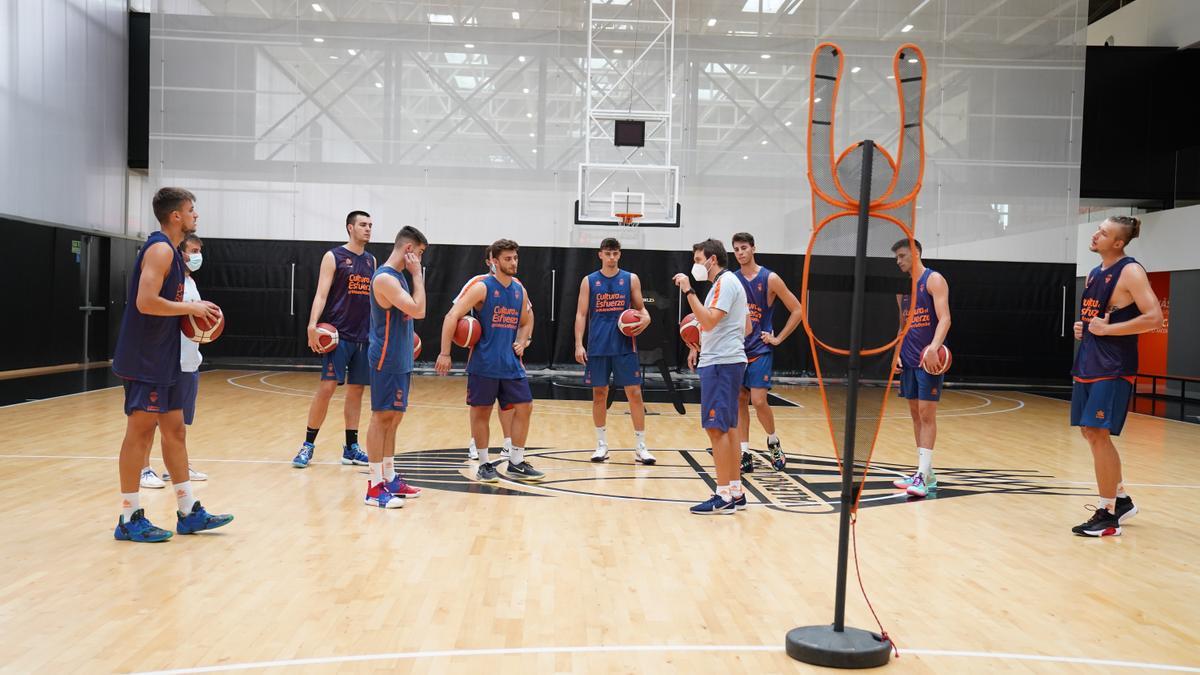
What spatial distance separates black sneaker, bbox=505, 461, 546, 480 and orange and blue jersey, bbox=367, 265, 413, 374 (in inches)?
58.0

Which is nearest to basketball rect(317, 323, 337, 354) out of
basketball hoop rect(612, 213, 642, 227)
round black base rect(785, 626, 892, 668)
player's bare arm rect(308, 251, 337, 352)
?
player's bare arm rect(308, 251, 337, 352)

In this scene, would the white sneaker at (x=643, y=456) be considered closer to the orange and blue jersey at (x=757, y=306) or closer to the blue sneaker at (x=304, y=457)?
the orange and blue jersey at (x=757, y=306)

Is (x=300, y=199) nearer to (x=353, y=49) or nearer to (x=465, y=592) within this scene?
(x=353, y=49)

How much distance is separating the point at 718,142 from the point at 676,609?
535 inches

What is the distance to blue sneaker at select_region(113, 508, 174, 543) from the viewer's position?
15.5ft

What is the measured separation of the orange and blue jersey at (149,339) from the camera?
464 cm

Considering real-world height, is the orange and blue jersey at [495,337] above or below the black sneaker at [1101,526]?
above

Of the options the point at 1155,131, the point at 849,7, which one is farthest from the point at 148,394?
the point at 1155,131

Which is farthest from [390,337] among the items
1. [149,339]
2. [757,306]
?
[757,306]

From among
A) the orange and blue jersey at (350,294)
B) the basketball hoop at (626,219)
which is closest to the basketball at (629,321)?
the orange and blue jersey at (350,294)

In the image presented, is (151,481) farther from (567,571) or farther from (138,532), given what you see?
(567,571)

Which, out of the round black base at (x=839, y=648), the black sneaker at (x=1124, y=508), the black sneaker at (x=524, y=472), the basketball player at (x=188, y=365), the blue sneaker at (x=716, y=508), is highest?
the basketball player at (x=188, y=365)

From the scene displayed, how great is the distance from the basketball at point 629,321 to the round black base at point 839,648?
413 centimetres

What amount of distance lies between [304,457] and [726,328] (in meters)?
3.38
